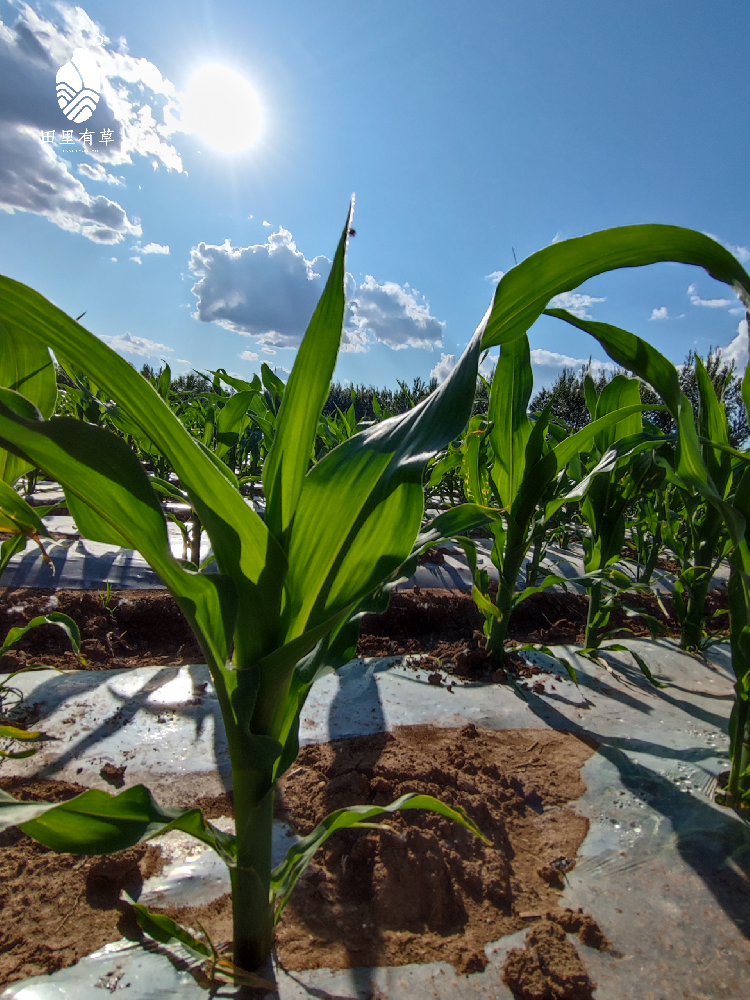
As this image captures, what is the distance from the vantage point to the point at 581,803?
1.13 metres

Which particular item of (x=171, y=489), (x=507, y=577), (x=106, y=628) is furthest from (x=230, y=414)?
(x=507, y=577)

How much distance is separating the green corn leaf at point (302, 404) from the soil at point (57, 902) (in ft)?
2.17

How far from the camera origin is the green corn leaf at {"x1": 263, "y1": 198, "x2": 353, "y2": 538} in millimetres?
586

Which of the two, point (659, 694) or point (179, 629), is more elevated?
point (659, 694)

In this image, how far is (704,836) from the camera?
3.32 ft

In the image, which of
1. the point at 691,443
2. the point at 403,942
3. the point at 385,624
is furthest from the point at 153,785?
the point at 385,624

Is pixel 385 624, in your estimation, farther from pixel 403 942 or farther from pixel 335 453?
pixel 335 453

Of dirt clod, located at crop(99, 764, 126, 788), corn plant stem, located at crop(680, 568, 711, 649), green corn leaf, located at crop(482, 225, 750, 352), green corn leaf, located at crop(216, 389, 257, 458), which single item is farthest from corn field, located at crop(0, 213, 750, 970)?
corn plant stem, located at crop(680, 568, 711, 649)

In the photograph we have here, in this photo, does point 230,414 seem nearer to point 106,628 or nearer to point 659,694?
point 106,628

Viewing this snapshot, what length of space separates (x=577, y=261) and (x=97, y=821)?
84cm

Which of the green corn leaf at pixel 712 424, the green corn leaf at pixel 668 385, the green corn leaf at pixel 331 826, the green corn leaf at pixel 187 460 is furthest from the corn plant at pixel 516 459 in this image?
the green corn leaf at pixel 187 460

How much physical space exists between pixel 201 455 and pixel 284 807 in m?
0.85

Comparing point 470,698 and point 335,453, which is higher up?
point 335,453

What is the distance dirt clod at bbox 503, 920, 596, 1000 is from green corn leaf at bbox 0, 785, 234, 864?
18.9 inches
